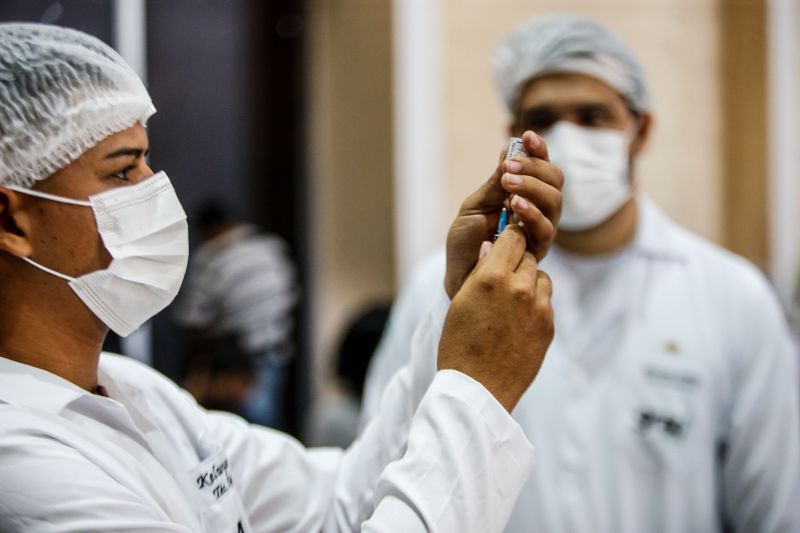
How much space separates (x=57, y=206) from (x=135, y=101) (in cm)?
15

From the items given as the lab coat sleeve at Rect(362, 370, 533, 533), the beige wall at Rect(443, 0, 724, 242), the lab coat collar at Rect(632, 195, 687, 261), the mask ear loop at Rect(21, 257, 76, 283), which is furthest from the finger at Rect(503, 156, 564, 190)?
the beige wall at Rect(443, 0, 724, 242)

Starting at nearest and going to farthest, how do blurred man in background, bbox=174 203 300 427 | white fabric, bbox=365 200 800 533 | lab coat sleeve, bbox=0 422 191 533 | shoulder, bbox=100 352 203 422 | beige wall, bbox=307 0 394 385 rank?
lab coat sleeve, bbox=0 422 191 533
shoulder, bbox=100 352 203 422
white fabric, bbox=365 200 800 533
blurred man in background, bbox=174 203 300 427
beige wall, bbox=307 0 394 385

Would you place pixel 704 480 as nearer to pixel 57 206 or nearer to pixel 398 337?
pixel 398 337

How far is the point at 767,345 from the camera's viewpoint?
52.5 inches

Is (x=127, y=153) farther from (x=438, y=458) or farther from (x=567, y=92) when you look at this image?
(x=567, y=92)

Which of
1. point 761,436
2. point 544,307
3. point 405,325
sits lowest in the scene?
point 761,436

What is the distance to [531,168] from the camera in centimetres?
89

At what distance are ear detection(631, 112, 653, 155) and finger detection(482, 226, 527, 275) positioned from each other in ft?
2.31

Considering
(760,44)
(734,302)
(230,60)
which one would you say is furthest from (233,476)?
(230,60)

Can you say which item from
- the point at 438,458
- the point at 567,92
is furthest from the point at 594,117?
the point at 438,458

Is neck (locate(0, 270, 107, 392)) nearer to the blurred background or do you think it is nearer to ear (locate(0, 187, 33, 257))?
ear (locate(0, 187, 33, 257))

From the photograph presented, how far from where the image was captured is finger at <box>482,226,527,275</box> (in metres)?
0.84

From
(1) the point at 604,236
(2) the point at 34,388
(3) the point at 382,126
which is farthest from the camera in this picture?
(3) the point at 382,126

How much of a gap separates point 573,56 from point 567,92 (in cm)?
7
